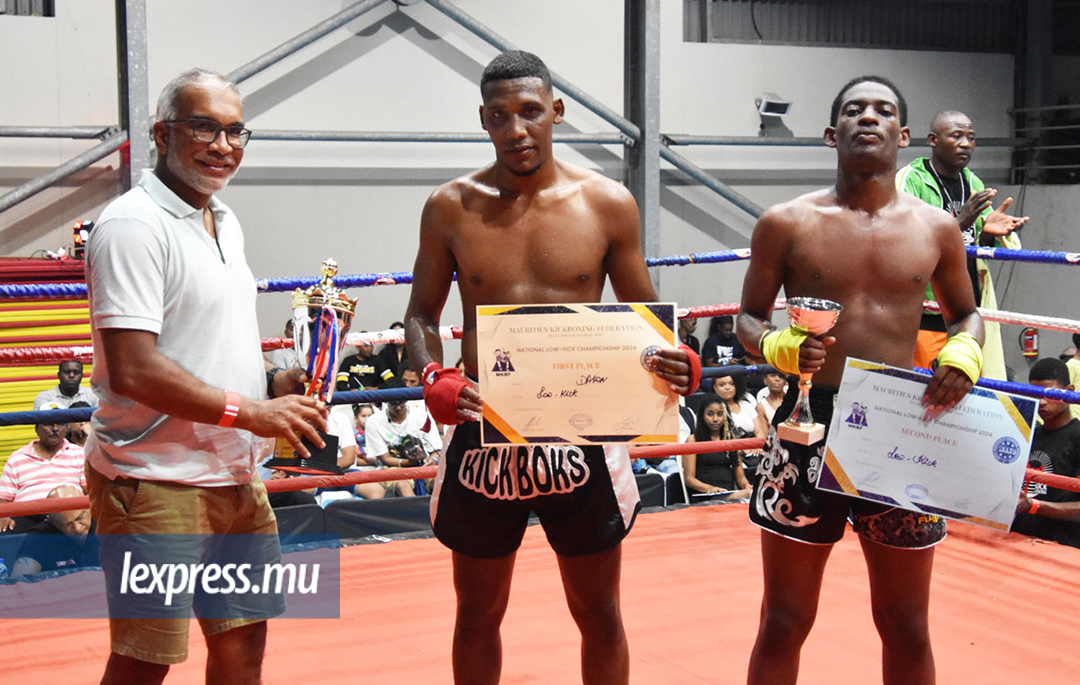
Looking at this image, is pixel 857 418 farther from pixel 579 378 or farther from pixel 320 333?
pixel 320 333

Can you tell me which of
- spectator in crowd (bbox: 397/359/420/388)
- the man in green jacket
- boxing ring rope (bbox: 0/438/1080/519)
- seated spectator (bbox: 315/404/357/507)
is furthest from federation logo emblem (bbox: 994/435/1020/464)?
spectator in crowd (bbox: 397/359/420/388)

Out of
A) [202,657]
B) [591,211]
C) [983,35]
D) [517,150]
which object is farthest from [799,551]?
[983,35]

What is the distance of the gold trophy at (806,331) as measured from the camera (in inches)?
74.5

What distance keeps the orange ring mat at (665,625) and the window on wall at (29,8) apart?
19.1ft

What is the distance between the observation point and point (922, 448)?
1.97 m

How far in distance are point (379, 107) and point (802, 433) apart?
703 centimetres

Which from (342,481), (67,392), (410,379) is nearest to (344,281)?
(342,481)

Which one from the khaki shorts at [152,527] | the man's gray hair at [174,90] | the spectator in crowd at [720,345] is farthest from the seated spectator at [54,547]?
the spectator in crowd at [720,345]

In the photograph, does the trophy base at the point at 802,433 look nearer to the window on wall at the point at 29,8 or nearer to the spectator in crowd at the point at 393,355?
the spectator in crowd at the point at 393,355

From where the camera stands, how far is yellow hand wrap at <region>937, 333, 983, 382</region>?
6.28 ft

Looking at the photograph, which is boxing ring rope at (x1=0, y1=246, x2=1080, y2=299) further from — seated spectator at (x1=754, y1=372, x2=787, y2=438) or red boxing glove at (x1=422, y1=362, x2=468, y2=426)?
seated spectator at (x1=754, y1=372, x2=787, y2=438)

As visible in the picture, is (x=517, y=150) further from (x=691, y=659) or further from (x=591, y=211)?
(x=691, y=659)

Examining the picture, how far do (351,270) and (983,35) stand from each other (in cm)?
682

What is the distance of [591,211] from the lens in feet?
6.82
